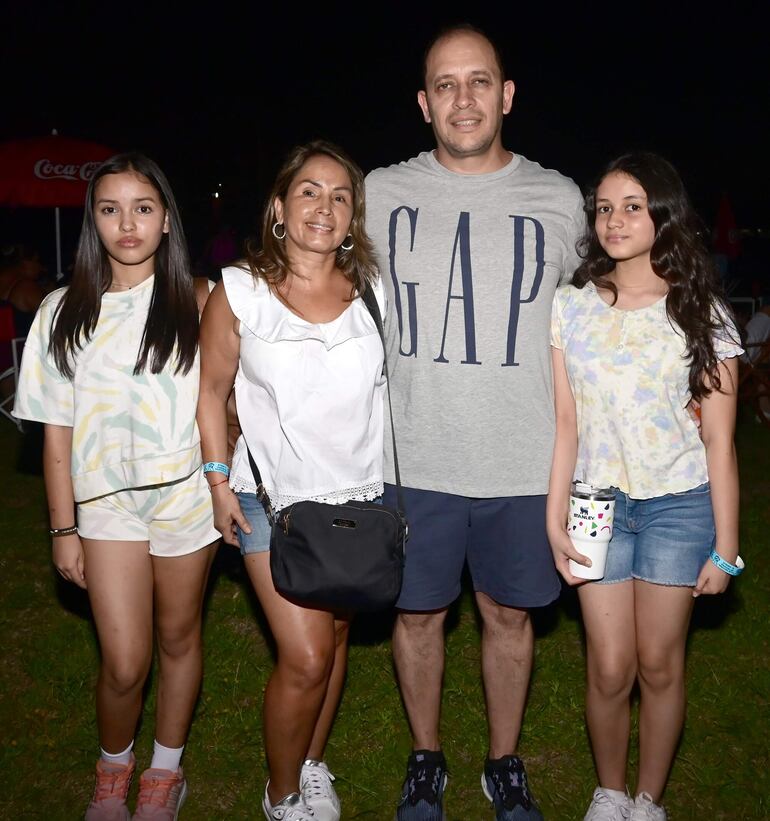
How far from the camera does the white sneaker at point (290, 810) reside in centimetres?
277

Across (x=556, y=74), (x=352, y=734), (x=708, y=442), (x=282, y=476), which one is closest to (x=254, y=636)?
(x=352, y=734)

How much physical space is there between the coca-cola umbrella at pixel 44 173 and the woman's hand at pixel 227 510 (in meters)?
7.24

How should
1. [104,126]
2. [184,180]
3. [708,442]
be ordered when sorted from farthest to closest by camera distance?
[184,180] < [104,126] < [708,442]

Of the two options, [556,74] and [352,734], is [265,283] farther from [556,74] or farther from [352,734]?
[556,74]

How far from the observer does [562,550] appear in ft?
8.89

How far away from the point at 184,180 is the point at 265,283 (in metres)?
21.2

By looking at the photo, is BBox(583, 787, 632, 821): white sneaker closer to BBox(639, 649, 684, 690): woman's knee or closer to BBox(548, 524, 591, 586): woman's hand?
BBox(639, 649, 684, 690): woman's knee

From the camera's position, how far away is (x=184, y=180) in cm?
2248

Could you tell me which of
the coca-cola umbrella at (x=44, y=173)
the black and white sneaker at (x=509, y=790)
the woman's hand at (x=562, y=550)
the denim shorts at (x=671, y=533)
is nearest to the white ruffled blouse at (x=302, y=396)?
the woman's hand at (x=562, y=550)

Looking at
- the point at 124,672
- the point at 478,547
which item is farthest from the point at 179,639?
the point at 478,547

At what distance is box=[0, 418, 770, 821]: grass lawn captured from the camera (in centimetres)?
316

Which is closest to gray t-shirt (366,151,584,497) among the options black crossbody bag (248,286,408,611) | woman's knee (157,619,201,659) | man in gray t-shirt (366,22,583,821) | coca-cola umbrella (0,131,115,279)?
man in gray t-shirt (366,22,583,821)

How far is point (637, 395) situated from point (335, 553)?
1.02 meters

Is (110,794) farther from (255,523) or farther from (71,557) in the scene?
(255,523)
